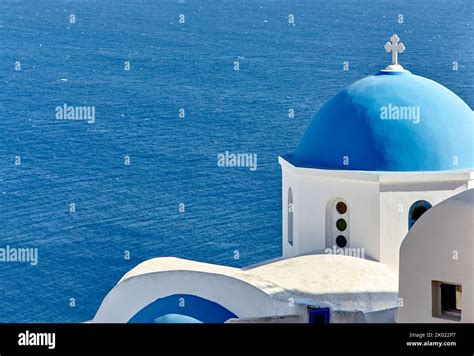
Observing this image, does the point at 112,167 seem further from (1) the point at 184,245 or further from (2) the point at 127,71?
(2) the point at 127,71

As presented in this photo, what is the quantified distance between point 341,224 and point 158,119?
45.7m

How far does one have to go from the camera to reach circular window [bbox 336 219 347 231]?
19.1 meters

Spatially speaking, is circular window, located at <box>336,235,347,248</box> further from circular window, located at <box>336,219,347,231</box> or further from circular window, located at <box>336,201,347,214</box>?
circular window, located at <box>336,201,347,214</box>

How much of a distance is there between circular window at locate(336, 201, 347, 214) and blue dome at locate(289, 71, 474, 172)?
51 cm

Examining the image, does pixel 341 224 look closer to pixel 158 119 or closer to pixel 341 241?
pixel 341 241

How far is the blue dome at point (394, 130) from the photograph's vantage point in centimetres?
1872

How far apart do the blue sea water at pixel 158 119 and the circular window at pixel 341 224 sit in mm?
17250

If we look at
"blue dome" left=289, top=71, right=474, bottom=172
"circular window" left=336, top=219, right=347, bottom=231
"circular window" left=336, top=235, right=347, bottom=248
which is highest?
"blue dome" left=289, top=71, right=474, bottom=172

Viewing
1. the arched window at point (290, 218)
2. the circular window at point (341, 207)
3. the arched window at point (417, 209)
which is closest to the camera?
the arched window at point (417, 209)

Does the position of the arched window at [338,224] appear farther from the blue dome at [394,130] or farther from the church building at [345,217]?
the blue dome at [394,130]

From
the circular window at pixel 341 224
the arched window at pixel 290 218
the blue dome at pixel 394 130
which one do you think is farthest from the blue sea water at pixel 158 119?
the blue dome at pixel 394 130

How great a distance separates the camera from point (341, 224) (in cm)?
1914

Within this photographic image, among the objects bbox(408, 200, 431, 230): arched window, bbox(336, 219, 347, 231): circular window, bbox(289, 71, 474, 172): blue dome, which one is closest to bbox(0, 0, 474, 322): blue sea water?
Result: bbox(336, 219, 347, 231): circular window

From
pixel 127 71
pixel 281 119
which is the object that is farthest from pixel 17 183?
pixel 127 71
